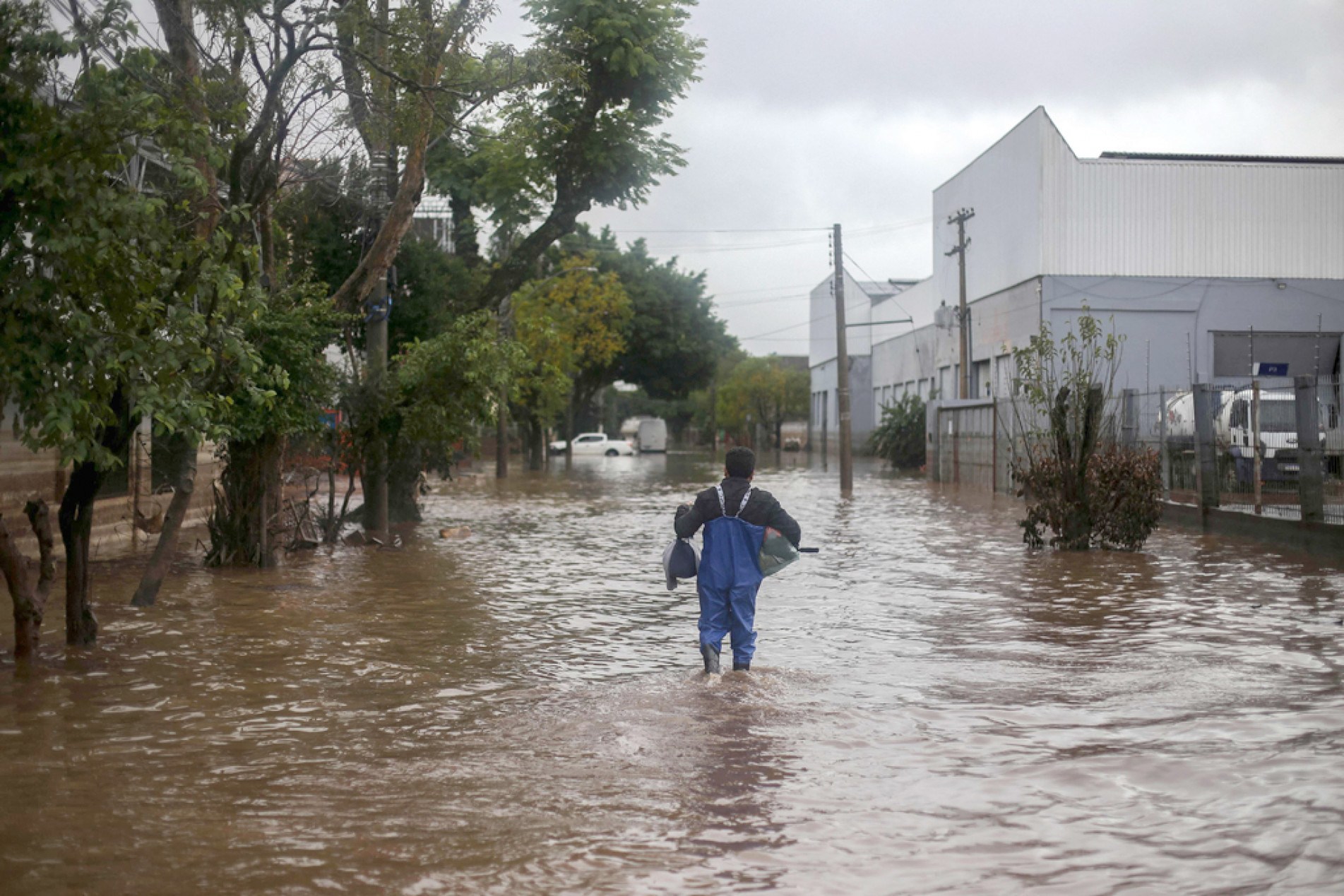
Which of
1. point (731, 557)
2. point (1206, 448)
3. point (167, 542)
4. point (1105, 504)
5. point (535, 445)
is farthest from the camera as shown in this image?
point (535, 445)

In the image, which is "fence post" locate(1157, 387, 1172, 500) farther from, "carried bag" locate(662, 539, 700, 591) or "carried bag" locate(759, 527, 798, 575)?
"carried bag" locate(662, 539, 700, 591)

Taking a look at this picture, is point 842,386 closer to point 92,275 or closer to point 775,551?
point 775,551

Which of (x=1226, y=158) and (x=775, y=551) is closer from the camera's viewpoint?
(x=775, y=551)

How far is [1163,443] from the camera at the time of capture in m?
22.5

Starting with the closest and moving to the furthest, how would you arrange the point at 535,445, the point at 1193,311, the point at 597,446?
the point at 1193,311 < the point at 535,445 < the point at 597,446

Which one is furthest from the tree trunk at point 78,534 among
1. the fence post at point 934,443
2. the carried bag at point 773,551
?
the fence post at point 934,443

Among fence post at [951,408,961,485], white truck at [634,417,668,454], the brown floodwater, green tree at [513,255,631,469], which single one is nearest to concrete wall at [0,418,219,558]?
the brown floodwater

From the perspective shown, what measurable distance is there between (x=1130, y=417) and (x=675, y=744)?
18878mm

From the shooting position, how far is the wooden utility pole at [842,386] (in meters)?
33.0

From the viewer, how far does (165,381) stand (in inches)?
345

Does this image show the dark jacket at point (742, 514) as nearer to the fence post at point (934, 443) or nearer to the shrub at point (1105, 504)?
the shrub at point (1105, 504)

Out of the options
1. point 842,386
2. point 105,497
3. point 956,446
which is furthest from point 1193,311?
point 105,497

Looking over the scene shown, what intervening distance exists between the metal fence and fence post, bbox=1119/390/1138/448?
0.02 m

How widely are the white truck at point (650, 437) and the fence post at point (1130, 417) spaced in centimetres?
6321
